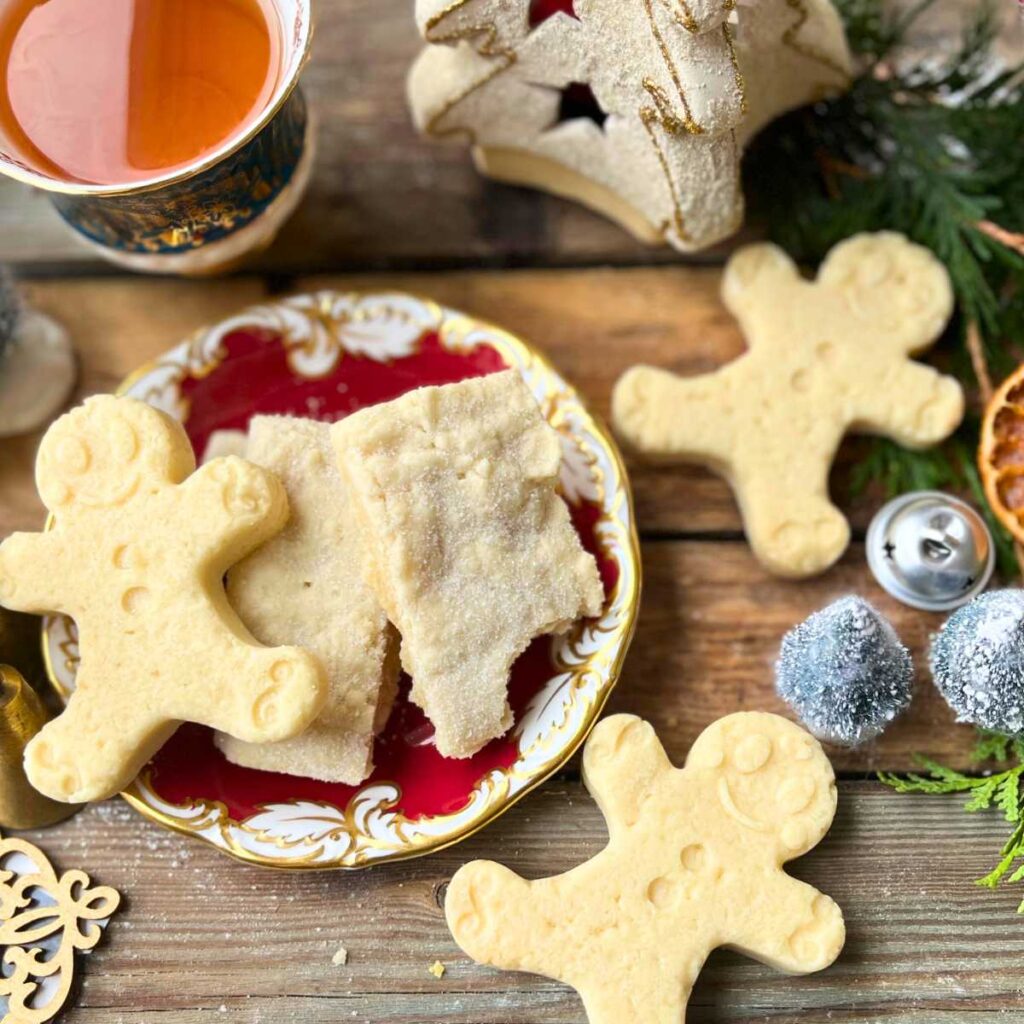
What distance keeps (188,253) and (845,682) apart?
832mm

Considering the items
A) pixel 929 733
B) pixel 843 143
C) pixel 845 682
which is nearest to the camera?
pixel 845 682

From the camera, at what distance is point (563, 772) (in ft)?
4.04

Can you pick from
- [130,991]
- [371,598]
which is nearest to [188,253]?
[371,598]

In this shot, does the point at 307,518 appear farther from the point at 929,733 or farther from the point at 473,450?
the point at 929,733

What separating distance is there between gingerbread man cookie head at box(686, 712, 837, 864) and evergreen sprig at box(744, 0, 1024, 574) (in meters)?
0.34

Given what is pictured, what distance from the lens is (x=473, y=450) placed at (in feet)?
3.67

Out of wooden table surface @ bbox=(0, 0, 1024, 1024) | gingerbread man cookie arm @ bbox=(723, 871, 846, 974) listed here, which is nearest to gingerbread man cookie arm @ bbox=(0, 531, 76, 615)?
Result: wooden table surface @ bbox=(0, 0, 1024, 1024)

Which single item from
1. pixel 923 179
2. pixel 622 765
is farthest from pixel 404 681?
pixel 923 179

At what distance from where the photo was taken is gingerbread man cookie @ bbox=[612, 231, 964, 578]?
1264 millimetres

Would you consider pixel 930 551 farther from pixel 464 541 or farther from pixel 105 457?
pixel 105 457

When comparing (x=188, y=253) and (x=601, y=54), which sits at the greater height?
(x=601, y=54)

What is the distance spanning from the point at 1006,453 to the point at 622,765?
0.54m

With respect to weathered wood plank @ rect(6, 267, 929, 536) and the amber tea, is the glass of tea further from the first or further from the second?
weathered wood plank @ rect(6, 267, 929, 536)

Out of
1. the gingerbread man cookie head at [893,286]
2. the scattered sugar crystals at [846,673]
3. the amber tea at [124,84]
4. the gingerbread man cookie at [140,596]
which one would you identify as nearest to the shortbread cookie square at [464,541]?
A: the gingerbread man cookie at [140,596]
